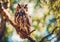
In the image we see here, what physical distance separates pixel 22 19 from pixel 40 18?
16 centimetres

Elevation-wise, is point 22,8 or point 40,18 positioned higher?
point 22,8

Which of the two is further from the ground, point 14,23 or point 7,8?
point 7,8

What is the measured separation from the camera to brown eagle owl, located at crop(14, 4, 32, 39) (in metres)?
1.78

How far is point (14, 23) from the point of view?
179cm

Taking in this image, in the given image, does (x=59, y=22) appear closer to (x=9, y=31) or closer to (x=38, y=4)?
(x=38, y=4)

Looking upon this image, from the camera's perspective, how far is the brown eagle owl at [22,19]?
1784 mm

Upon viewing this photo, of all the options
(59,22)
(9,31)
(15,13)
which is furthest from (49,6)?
(9,31)

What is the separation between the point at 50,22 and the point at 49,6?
5.8 inches

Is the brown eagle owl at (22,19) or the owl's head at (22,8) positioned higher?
the owl's head at (22,8)

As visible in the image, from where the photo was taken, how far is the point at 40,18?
70.5 inches

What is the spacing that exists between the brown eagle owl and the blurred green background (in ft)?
0.11

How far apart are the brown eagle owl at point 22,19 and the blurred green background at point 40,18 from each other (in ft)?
0.11

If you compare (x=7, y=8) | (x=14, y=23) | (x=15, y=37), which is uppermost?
(x=7, y=8)

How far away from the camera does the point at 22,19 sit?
1.80m
